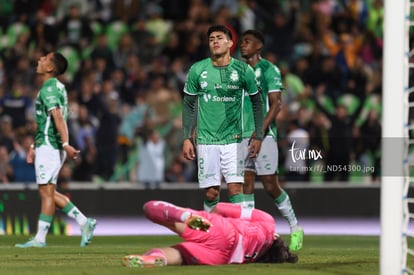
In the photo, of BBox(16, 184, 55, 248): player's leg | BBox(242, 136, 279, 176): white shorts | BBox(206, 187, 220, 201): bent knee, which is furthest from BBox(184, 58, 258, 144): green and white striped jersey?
BBox(16, 184, 55, 248): player's leg

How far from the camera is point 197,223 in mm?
8586

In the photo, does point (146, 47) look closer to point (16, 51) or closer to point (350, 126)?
point (16, 51)

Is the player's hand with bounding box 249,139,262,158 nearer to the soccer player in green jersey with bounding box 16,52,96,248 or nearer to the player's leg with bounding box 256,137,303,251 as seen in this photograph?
the player's leg with bounding box 256,137,303,251

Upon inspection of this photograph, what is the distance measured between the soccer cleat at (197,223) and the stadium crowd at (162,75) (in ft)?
28.2

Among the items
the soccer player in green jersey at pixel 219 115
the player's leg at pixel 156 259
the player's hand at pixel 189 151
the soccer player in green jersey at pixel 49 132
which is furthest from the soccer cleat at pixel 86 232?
the player's leg at pixel 156 259

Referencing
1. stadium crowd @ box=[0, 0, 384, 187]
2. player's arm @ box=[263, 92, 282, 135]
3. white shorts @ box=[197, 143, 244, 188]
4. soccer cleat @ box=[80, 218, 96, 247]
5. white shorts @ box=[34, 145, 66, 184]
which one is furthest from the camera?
stadium crowd @ box=[0, 0, 384, 187]

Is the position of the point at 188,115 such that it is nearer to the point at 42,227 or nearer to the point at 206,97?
the point at 206,97

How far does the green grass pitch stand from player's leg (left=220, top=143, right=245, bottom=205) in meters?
0.89

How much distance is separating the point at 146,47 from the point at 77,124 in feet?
9.72

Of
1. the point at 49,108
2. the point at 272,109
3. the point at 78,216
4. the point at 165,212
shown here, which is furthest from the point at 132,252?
the point at 165,212

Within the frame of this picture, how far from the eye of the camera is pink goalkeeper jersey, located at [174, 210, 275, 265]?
8.88 meters

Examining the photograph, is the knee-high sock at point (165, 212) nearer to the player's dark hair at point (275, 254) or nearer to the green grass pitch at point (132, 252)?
the green grass pitch at point (132, 252)

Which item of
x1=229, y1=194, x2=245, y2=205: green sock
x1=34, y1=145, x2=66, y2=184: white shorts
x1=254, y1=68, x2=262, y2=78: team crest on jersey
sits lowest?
x1=229, y1=194, x2=245, y2=205: green sock

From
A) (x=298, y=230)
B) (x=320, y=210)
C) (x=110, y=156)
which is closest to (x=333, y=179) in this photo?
(x=320, y=210)
